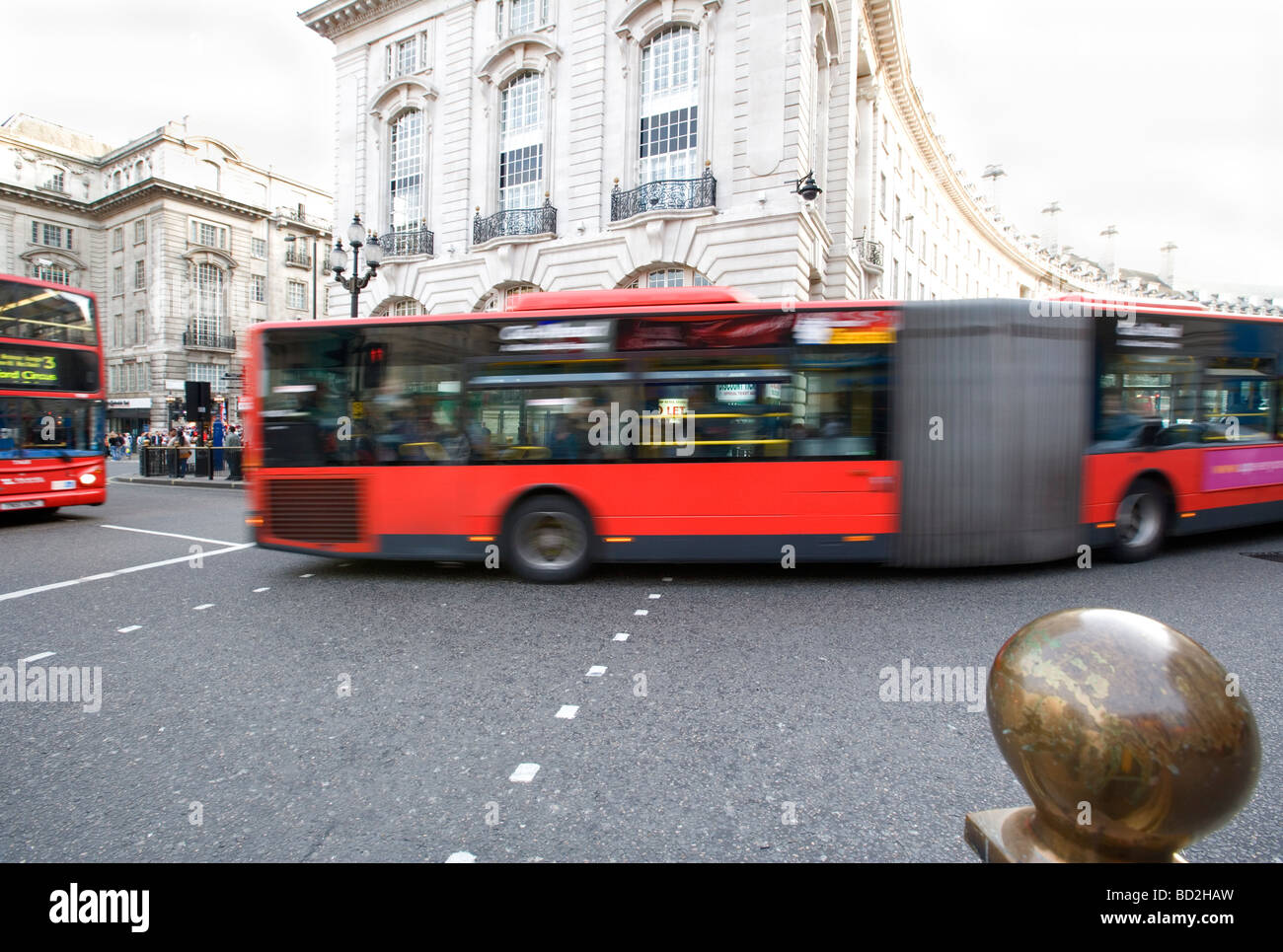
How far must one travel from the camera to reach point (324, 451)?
287 inches

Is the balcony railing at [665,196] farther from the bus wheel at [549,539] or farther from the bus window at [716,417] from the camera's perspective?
the bus wheel at [549,539]

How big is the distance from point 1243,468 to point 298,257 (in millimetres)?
60616

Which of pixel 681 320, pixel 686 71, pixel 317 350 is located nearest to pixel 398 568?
pixel 317 350

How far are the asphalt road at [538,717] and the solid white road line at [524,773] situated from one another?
41 millimetres

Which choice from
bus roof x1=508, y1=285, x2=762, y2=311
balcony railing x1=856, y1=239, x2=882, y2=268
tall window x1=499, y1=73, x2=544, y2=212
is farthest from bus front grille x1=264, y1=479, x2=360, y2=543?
balcony railing x1=856, y1=239, x2=882, y2=268

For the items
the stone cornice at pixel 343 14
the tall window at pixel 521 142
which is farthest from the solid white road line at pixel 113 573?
the stone cornice at pixel 343 14

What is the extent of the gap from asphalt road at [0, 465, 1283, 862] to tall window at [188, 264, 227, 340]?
4884 centimetres

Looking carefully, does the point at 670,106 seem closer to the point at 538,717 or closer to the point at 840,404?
the point at 840,404

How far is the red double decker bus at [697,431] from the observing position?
269 inches

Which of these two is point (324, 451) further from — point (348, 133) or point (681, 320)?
point (348, 133)

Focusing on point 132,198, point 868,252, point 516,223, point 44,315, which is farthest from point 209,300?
point 868,252

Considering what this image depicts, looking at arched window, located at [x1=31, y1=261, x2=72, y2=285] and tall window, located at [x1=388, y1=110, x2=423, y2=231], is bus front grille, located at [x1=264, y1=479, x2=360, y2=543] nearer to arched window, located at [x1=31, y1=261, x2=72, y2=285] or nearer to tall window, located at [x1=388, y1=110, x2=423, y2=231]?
tall window, located at [x1=388, y1=110, x2=423, y2=231]

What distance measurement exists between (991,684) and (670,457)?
561cm

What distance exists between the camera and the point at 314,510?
24.1 ft
